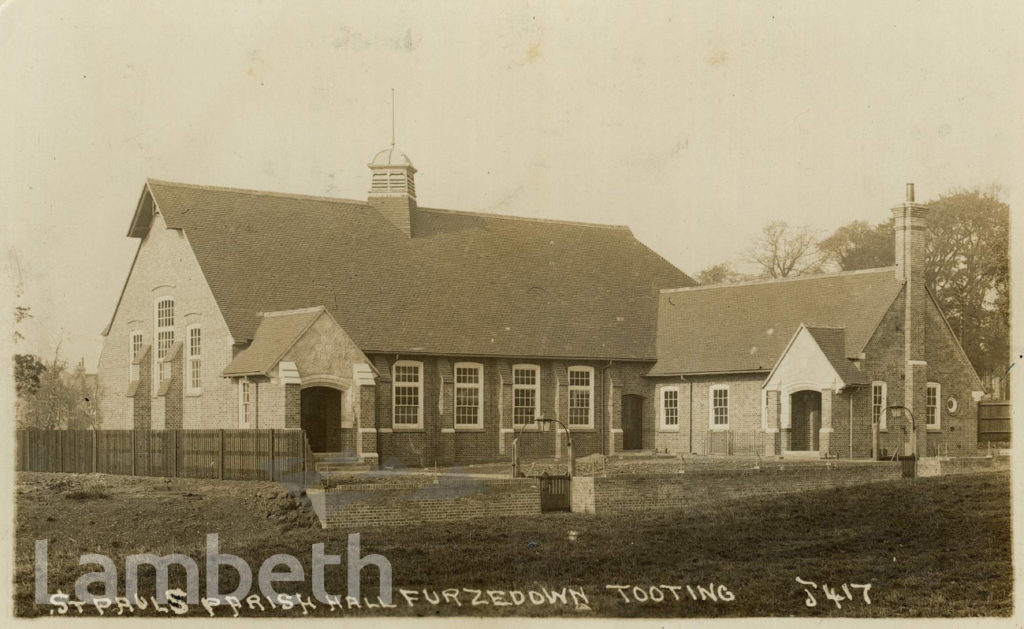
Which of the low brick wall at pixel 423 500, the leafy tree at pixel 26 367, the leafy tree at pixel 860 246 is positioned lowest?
the low brick wall at pixel 423 500

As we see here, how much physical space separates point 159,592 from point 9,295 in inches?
253

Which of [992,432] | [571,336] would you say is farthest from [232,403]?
[992,432]

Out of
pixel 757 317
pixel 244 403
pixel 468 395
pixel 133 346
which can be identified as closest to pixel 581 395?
pixel 468 395

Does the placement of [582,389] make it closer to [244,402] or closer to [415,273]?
[415,273]

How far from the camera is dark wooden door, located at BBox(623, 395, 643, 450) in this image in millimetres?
35125

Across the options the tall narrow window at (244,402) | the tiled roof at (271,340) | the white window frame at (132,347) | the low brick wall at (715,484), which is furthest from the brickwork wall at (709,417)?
the white window frame at (132,347)

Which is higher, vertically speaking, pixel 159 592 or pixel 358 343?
pixel 358 343

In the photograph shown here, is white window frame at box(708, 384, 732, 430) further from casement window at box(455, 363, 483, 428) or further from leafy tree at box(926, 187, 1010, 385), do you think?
leafy tree at box(926, 187, 1010, 385)

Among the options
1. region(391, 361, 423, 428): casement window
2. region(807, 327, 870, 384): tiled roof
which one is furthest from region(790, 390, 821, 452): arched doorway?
region(391, 361, 423, 428): casement window

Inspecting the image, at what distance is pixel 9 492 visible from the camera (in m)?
18.9

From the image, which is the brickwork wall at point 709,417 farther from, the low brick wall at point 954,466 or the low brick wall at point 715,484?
the low brick wall at point 954,466

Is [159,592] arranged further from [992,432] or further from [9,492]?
[992,432]

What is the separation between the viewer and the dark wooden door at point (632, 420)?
3512cm

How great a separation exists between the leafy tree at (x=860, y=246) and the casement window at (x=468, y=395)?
76.3 ft
